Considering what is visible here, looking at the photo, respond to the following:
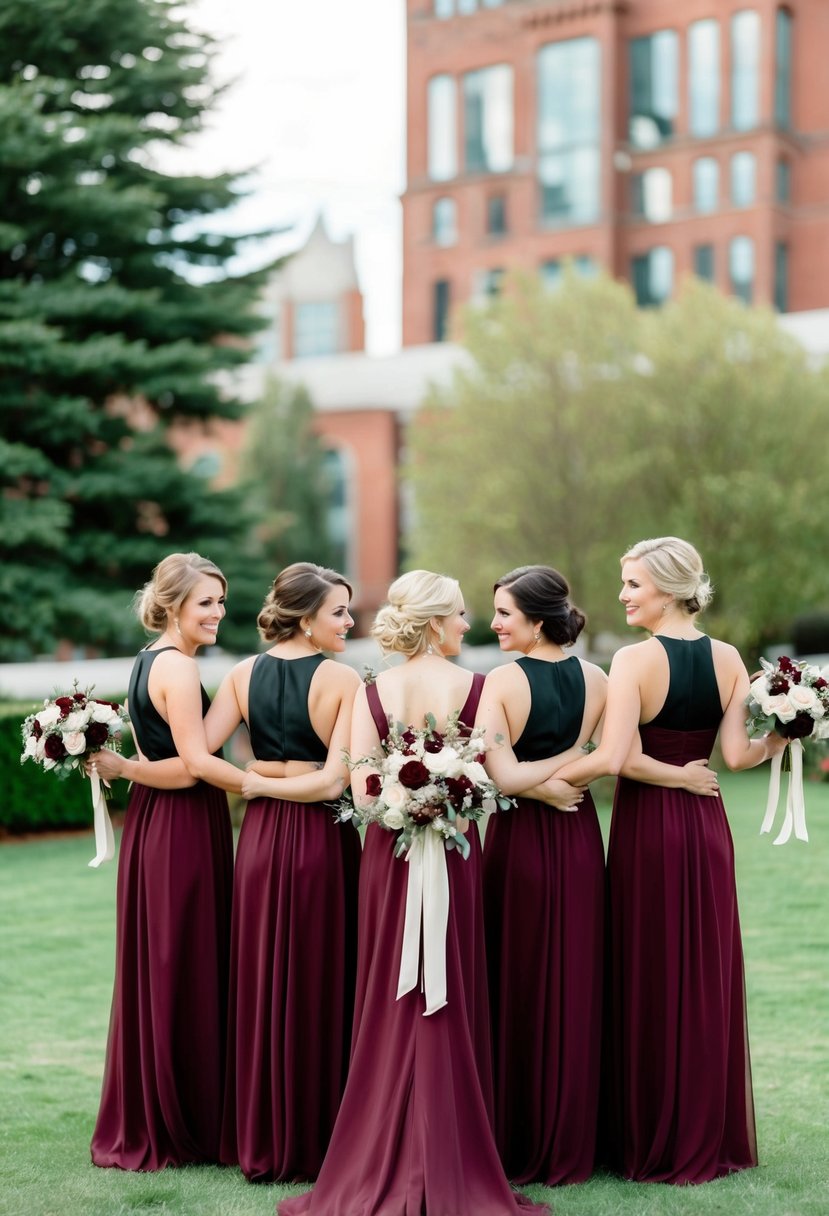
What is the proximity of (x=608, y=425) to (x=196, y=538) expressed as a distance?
673cm

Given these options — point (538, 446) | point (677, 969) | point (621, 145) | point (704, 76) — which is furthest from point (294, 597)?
point (704, 76)

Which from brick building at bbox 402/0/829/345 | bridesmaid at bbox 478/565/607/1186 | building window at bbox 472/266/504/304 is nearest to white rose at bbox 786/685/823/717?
bridesmaid at bbox 478/565/607/1186

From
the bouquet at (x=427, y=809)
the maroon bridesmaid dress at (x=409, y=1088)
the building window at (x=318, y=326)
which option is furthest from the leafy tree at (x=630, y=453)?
the building window at (x=318, y=326)

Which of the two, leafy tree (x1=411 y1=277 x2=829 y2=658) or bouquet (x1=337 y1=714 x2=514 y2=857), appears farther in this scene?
leafy tree (x1=411 y1=277 x2=829 y2=658)

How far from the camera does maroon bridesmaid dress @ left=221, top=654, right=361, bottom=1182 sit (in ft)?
16.1

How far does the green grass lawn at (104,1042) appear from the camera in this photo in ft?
15.6

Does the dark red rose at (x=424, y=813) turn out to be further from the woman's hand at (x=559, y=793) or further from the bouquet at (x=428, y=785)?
the woman's hand at (x=559, y=793)

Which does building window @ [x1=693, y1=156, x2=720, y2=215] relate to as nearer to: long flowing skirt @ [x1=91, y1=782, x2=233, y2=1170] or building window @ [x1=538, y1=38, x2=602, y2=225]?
building window @ [x1=538, y1=38, x2=602, y2=225]

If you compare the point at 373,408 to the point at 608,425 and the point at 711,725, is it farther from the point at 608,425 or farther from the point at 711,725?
the point at 711,725

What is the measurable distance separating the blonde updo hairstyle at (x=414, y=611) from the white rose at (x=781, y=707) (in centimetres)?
110

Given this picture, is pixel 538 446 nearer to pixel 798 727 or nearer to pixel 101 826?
pixel 101 826

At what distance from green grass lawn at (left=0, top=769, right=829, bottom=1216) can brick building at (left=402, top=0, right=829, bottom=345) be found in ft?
125

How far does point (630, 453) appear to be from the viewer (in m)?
22.3

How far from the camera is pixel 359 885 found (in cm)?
484
